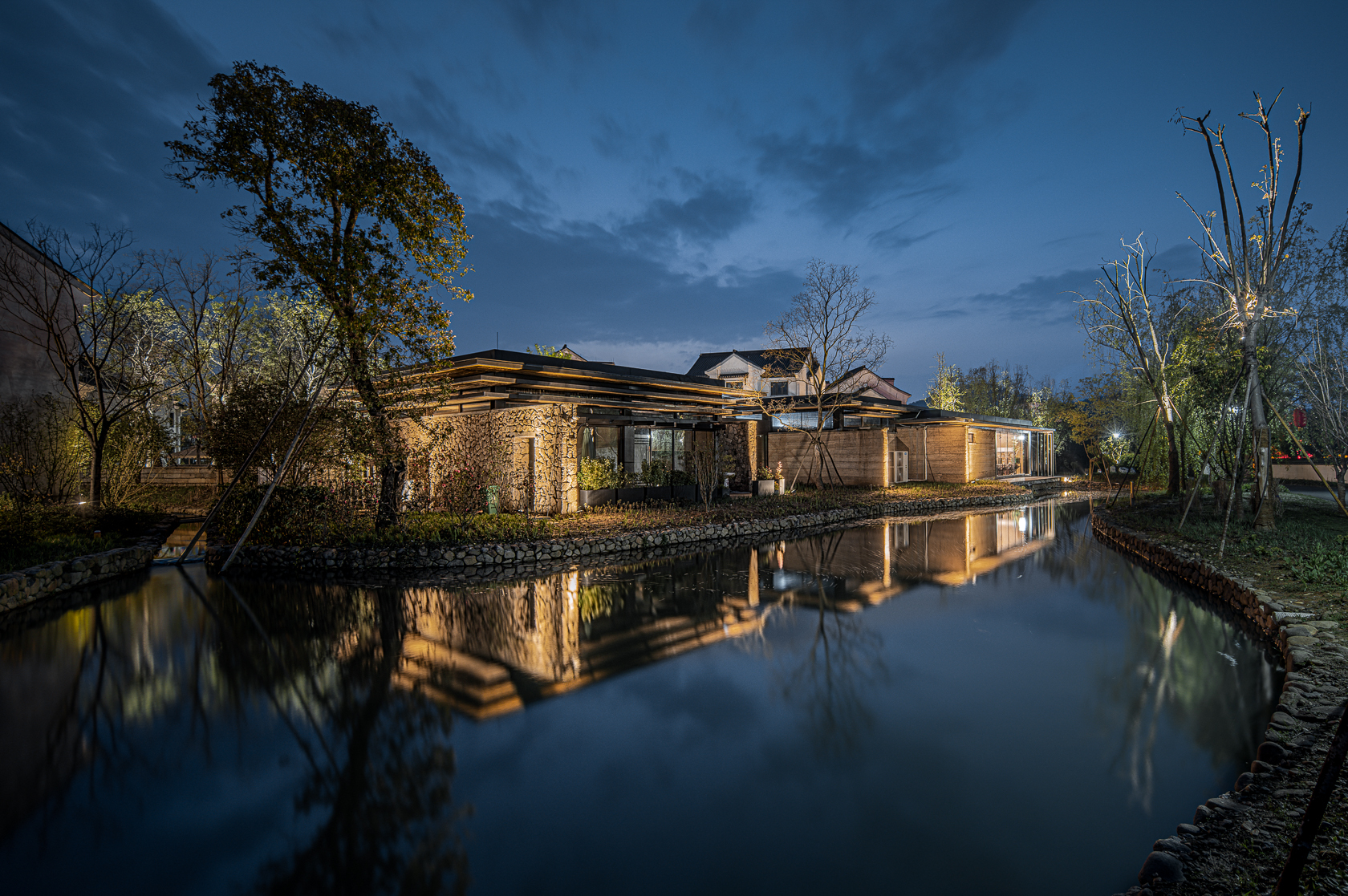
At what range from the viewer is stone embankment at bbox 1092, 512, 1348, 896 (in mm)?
2516

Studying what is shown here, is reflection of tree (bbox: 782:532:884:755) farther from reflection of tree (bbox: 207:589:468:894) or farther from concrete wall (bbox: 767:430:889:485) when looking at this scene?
concrete wall (bbox: 767:430:889:485)

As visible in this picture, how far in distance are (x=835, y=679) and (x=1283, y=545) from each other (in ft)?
27.3

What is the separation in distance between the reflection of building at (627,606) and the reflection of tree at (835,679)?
0.75m

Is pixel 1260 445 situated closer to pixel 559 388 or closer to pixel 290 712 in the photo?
pixel 559 388

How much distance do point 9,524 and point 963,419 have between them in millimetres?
27238

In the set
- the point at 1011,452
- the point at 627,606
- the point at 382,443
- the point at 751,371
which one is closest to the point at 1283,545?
the point at 627,606

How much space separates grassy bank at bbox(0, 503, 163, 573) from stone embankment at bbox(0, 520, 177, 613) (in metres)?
0.21

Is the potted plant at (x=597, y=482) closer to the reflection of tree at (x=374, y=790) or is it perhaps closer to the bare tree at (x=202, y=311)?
the bare tree at (x=202, y=311)

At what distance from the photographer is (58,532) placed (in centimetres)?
1091

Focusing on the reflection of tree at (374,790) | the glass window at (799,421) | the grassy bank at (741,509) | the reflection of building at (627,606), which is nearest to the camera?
the reflection of tree at (374,790)

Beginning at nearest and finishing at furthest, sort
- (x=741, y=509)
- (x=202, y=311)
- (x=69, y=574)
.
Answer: (x=69, y=574)
(x=741, y=509)
(x=202, y=311)

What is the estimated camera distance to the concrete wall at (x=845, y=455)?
23.5 m

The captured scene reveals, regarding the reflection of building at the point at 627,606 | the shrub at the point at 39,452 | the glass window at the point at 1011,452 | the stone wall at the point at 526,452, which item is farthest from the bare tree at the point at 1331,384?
the shrub at the point at 39,452

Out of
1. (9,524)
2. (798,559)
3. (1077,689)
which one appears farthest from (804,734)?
(9,524)
